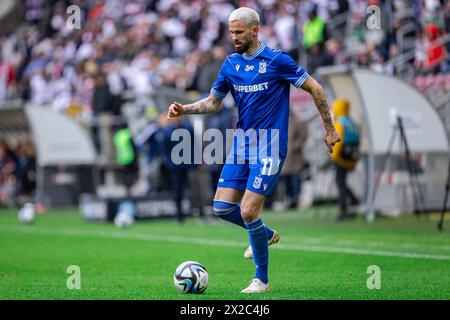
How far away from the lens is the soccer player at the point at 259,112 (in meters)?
9.12

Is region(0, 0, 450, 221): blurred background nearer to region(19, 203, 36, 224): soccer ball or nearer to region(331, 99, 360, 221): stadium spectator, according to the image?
region(331, 99, 360, 221): stadium spectator

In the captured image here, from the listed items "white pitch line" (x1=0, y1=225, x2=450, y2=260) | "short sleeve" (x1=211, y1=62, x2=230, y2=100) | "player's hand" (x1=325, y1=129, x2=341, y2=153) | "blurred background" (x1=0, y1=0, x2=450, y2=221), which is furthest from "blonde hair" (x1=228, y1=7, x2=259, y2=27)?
"blurred background" (x1=0, y1=0, x2=450, y2=221)

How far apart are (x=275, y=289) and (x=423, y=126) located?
35.6 ft

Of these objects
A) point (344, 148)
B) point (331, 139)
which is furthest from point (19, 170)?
point (331, 139)

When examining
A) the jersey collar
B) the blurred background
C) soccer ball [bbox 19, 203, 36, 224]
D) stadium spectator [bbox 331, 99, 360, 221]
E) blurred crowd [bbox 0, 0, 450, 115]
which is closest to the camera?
the jersey collar

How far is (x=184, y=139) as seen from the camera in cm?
2059

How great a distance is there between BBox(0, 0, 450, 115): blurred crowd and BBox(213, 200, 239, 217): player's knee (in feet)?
18.5

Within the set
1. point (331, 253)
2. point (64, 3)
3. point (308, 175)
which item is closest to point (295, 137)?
point (308, 175)

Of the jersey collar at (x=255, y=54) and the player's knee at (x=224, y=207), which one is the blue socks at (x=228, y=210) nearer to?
the player's knee at (x=224, y=207)

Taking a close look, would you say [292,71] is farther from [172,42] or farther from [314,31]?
[172,42]

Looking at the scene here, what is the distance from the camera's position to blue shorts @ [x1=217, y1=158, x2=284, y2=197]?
30.0ft

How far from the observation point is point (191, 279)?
9.13 metres

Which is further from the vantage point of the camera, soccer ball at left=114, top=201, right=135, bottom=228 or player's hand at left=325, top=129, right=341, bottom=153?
soccer ball at left=114, top=201, right=135, bottom=228

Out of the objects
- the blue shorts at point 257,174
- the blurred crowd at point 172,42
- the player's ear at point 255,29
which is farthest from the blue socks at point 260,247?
the blurred crowd at point 172,42
